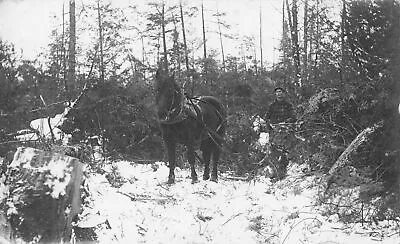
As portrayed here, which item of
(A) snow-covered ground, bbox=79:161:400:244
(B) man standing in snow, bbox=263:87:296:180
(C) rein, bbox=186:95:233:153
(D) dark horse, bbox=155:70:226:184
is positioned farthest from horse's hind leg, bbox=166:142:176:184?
(B) man standing in snow, bbox=263:87:296:180

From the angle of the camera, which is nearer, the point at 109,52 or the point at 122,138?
the point at 122,138

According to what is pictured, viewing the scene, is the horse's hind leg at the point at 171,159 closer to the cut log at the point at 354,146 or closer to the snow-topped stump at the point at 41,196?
the cut log at the point at 354,146

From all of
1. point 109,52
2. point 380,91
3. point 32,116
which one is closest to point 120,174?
point 32,116

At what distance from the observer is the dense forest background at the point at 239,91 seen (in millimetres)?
5359

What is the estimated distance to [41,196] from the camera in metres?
3.90

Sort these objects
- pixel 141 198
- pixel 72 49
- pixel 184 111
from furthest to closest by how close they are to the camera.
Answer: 1. pixel 72 49
2. pixel 184 111
3. pixel 141 198

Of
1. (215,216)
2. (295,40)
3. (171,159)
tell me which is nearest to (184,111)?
(171,159)

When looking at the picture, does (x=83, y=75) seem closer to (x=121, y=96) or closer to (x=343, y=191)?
(x=121, y=96)

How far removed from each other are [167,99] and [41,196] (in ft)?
13.3

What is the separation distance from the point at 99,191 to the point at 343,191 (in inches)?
120

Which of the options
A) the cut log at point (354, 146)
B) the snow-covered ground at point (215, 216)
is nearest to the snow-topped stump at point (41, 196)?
the snow-covered ground at point (215, 216)

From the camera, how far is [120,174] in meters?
7.95

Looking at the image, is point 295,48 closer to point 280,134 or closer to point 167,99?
point 280,134

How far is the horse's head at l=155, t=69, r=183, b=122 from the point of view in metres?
7.68
